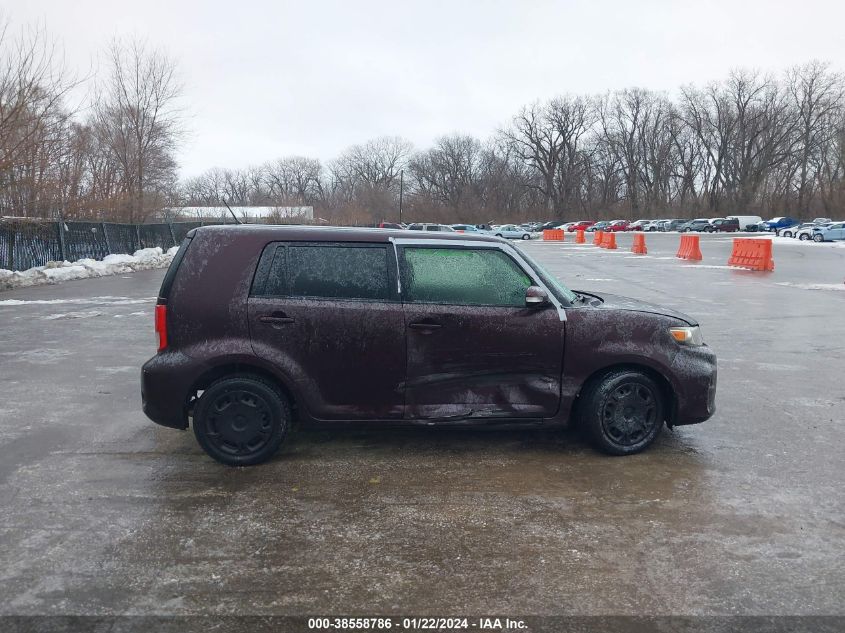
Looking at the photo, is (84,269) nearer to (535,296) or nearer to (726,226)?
(535,296)

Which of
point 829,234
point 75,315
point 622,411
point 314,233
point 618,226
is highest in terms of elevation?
point 618,226

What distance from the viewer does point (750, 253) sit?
23734 mm

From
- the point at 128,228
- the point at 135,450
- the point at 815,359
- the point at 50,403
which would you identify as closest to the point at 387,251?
the point at 135,450

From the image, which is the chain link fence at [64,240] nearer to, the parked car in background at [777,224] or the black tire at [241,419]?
the black tire at [241,419]

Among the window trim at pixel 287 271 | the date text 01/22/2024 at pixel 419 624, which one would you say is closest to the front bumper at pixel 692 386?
the window trim at pixel 287 271

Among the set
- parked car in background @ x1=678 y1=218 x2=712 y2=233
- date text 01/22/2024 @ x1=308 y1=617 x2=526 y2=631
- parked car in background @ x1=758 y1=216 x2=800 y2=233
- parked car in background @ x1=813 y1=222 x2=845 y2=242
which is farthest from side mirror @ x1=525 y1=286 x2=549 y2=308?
parked car in background @ x1=678 y1=218 x2=712 y2=233

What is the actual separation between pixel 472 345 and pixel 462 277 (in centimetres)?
52

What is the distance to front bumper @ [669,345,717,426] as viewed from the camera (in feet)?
16.9

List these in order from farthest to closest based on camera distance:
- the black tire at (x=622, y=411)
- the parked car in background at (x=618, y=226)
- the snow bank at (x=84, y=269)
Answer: the parked car in background at (x=618, y=226)
the snow bank at (x=84, y=269)
the black tire at (x=622, y=411)

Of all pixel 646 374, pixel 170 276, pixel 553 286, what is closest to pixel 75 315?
pixel 170 276

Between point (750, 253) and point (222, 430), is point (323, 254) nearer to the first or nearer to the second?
point (222, 430)

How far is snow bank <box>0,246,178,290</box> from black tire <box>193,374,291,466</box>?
1622 centimetres

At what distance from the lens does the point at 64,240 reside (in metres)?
→ 23.3

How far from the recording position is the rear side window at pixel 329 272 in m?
5.00
